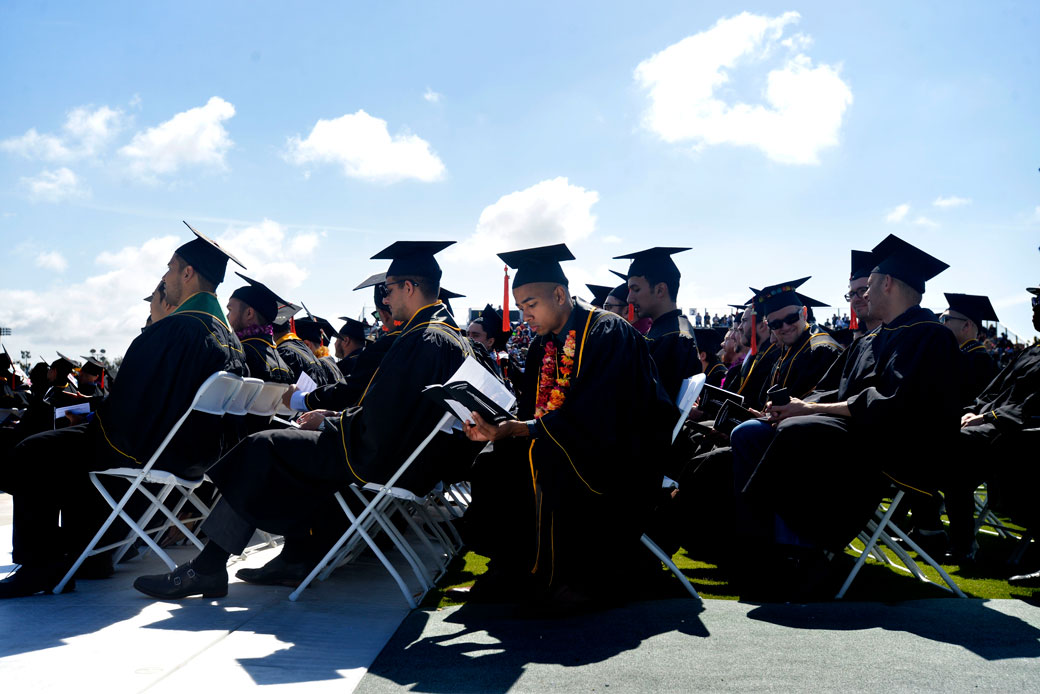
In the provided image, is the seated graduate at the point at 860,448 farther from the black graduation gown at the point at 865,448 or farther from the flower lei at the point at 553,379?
the flower lei at the point at 553,379

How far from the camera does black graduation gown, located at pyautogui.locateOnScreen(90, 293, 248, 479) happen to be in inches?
169

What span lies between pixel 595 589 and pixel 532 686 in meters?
1.21

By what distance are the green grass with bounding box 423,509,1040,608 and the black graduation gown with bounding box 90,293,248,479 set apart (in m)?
1.69

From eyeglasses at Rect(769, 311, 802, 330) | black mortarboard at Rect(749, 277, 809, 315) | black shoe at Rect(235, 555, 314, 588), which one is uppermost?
black mortarboard at Rect(749, 277, 809, 315)

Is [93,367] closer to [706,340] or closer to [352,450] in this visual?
[352,450]

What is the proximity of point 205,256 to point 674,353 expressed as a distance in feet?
10.4

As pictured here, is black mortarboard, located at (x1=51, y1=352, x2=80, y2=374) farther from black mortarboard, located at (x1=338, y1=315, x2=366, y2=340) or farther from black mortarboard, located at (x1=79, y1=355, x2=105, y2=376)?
black mortarboard, located at (x1=338, y1=315, x2=366, y2=340)

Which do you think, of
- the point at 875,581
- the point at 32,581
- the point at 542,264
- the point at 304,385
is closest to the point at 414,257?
the point at 542,264

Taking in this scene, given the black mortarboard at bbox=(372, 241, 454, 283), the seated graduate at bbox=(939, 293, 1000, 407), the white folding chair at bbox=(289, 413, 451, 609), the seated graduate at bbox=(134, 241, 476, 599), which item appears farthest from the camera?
the seated graduate at bbox=(939, 293, 1000, 407)

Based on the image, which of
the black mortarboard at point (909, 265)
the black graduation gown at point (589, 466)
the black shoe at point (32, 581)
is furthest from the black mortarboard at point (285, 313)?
the black mortarboard at point (909, 265)

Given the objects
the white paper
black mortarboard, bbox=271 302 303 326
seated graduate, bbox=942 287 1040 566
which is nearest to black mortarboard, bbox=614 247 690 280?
seated graduate, bbox=942 287 1040 566

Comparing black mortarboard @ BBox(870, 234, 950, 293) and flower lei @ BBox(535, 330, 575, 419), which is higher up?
black mortarboard @ BBox(870, 234, 950, 293)

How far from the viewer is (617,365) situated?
3.95 m

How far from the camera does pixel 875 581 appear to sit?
4539 millimetres
